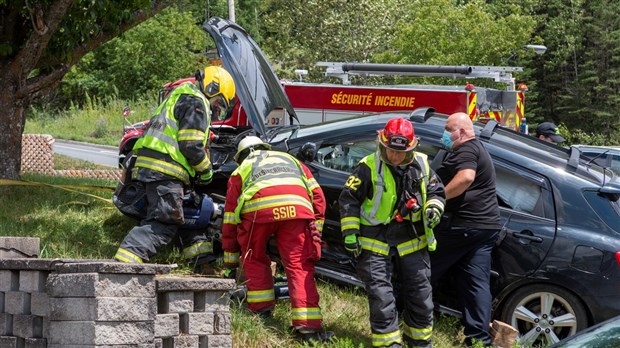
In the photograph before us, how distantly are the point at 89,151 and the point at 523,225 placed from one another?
2458cm

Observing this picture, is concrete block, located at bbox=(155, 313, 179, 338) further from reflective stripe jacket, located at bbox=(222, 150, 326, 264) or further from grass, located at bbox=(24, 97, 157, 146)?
grass, located at bbox=(24, 97, 157, 146)

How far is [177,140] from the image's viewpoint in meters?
7.27

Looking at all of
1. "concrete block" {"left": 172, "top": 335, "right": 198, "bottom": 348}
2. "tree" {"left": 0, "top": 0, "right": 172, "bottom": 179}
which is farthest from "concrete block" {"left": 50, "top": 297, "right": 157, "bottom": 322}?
"tree" {"left": 0, "top": 0, "right": 172, "bottom": 179}

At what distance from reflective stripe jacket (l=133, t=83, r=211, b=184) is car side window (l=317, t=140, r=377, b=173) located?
118cm

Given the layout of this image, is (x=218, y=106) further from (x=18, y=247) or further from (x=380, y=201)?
(x=18, y=247)

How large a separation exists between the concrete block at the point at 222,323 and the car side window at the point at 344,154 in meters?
2.25

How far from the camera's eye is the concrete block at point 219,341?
19.5 feet

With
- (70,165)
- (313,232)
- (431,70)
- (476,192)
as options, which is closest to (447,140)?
(476,192)

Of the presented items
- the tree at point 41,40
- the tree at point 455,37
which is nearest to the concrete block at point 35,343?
the tree at point 41,40

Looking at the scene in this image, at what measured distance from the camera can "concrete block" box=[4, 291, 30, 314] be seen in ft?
18.4

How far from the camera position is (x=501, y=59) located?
120 ft

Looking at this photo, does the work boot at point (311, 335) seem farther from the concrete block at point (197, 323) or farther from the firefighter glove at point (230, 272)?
the concrete block at point (197, 323)

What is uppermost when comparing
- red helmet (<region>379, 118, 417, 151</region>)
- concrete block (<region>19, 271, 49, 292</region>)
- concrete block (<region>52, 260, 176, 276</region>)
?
red helmet (<region>379, 118, 417, 151</region>)

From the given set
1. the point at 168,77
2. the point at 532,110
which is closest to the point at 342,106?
the point at 168,77
